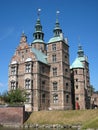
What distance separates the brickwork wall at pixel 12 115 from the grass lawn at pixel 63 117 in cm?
200

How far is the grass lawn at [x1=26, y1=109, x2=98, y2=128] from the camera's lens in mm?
50691

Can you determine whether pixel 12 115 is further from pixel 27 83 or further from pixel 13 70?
pixel 13 70

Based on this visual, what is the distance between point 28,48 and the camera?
7069 centimetres

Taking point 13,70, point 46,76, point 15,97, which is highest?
point 13,70

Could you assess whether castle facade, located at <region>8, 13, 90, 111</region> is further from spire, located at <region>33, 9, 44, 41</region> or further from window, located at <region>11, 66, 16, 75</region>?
spire, located at <region>33, 9, 44, 41</region>

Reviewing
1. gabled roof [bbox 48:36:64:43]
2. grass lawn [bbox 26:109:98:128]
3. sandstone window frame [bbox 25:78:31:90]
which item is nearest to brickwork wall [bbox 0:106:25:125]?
grass lawn [bbox 26:109:98:128]

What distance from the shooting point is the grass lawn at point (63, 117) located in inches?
1996

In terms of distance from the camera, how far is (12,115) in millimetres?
56156

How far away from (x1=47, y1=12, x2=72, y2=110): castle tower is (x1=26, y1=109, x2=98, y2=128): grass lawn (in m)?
11.1

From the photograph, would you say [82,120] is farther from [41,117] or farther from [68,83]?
[68,83]

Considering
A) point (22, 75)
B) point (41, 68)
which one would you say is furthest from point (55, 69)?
point (22, 75)

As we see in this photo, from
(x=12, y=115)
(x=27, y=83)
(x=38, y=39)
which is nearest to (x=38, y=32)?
(x=38, y=39)

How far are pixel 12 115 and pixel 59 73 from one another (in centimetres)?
1964

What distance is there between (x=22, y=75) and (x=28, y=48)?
299 inches
